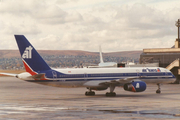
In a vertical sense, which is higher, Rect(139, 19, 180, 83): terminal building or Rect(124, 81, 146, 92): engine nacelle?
Rect(139, 19, 180, 83): terminal building

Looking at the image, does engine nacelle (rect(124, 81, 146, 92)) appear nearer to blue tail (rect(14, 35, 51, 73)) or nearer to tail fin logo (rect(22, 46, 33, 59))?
blue tail (rect(14, 35, 51, 73))

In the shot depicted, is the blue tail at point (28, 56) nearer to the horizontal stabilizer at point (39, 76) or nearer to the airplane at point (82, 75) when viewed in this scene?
the airplane at point (82, 75)

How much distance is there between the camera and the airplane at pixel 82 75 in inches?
1612

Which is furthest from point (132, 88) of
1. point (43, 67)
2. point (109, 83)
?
point (43, 67)

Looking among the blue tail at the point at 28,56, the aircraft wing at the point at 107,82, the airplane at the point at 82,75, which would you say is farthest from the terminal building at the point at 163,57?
the blue tail at the point at 28,56

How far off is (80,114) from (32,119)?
4.21 metres

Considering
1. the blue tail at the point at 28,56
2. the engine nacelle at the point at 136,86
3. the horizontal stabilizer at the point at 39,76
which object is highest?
the blue tail at the point at 28,56

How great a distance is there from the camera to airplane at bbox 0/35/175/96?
4094cm

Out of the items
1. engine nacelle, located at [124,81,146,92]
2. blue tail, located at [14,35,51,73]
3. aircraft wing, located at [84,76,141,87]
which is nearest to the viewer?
blue tail, located at [14,35,51,73]

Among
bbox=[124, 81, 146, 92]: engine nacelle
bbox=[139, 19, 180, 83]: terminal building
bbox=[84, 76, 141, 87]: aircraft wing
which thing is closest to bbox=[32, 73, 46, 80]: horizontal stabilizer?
bbox=[84, 76, 141, 87]: aircraft wing

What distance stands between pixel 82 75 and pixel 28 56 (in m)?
7.69

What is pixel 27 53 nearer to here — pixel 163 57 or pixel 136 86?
pixel 136 86

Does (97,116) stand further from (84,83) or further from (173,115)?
(84,83)

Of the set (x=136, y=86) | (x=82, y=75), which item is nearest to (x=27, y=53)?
(x=82, y=75)
